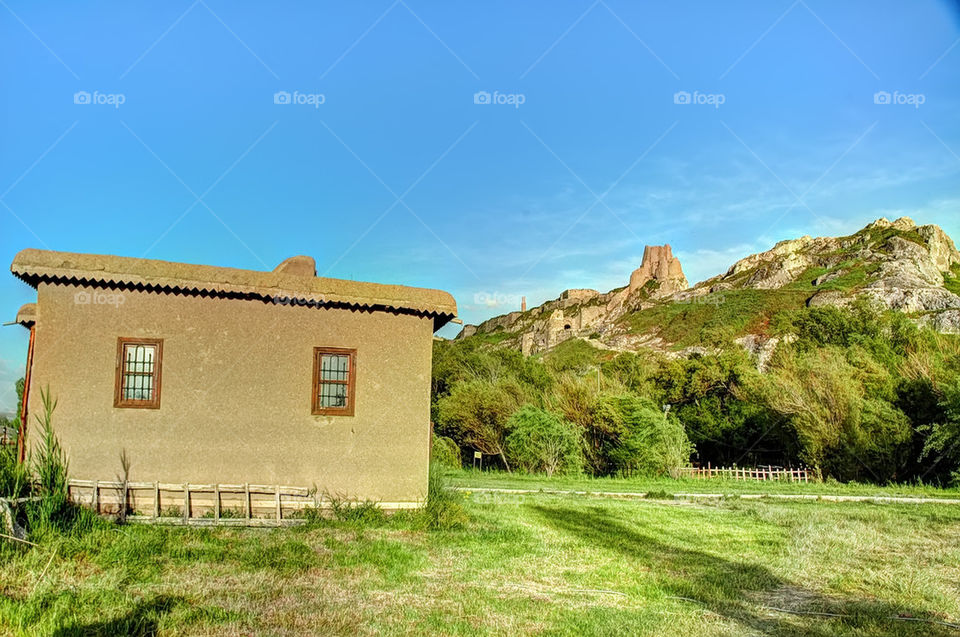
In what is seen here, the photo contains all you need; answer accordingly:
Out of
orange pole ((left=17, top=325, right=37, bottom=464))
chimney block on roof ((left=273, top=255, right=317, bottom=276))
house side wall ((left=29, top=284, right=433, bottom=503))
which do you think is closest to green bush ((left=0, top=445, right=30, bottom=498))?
orange pole ((left=17, top=325, right=37, bottom=464))

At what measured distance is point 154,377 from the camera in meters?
11.9

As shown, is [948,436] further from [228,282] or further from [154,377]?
[154,377]

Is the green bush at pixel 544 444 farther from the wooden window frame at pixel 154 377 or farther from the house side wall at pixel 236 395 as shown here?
the wooden window frame at pixel 154 377

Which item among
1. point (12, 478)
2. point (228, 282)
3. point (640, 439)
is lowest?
point (640, 439)

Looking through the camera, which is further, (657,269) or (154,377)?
(657,269)

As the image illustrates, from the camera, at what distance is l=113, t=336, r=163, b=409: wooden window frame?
38.4 ft

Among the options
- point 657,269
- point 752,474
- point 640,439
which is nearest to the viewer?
point 640,439

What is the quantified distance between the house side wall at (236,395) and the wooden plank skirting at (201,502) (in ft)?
0.66

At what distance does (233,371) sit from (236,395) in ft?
1.32

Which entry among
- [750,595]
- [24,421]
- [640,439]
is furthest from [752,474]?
[24,421]
